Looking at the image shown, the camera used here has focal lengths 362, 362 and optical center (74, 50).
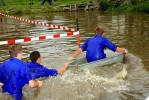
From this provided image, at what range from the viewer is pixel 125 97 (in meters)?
8.47

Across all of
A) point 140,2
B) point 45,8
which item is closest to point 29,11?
point 45,8

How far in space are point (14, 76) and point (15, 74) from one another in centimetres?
6

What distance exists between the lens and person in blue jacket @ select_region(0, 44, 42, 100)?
23.3 feet

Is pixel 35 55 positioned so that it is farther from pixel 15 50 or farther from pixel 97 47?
pixel 97 47

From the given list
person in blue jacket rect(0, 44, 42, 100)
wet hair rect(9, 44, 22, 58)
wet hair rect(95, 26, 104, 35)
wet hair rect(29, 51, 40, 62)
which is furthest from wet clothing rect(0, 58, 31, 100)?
wet hair rect(95, 26, 104, 35)

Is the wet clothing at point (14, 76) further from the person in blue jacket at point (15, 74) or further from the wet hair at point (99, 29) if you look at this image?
the wet hair at point (99, 29)

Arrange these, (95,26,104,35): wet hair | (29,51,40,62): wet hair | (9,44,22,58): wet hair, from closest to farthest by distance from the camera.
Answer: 1. (9,44,22,58): wet hair
2. (29,51,40,62): wet hair
3. (95,26,104,35): wet hair

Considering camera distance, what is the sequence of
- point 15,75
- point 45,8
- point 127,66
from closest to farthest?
1. point 15,75
2. point 127,66
3. point 45,8

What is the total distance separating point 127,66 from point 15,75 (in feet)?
17.9

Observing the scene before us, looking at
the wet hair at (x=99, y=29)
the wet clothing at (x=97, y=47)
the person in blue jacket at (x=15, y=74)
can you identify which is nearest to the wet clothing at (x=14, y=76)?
the person in blue jacket at (x=15, y=74)

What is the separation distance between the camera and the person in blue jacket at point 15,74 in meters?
7.11

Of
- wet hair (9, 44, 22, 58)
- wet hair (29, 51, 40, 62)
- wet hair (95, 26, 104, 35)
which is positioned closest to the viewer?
wet hair (9, 44, 22, 58)

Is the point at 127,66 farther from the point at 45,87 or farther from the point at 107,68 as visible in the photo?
the point at 45,87

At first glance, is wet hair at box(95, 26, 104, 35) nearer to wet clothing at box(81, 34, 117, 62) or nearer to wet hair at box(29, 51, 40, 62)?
wet clothing at box(81, 34, 117, 62)
